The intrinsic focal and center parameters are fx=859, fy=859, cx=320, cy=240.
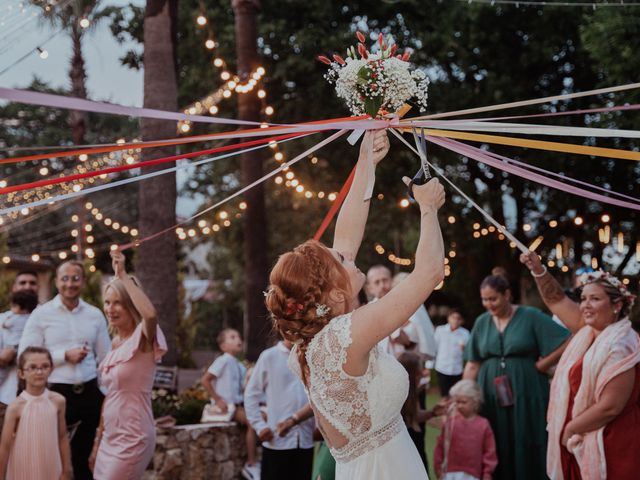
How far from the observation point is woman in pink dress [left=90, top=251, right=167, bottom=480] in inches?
213

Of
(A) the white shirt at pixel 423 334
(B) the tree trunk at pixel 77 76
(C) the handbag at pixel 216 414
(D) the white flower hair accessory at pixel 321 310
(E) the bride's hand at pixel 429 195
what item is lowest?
(C) the handbag at pixel 216 414

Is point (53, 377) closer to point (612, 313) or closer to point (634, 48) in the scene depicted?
point (612, 313)

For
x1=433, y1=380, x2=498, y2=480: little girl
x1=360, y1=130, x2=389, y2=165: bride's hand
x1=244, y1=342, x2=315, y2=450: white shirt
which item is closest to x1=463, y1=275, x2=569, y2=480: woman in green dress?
x1=433, y1=380, x2=498, y2=480: little girl

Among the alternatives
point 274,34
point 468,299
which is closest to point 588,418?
point 274,34

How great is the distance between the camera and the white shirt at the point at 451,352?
12.5 meters

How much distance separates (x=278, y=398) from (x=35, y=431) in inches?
77.0

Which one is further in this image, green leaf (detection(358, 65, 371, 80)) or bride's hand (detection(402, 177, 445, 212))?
green leaf (detection(358, 65, 371, 80))

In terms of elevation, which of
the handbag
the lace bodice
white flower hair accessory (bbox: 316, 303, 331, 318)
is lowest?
the handbag

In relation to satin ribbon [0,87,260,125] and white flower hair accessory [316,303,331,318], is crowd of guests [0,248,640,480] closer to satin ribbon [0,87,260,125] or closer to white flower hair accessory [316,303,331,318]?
white flower hair accessory [316,303,331,318]

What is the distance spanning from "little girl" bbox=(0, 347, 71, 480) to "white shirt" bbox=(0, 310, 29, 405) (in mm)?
967

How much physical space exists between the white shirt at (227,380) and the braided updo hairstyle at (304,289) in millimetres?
5088

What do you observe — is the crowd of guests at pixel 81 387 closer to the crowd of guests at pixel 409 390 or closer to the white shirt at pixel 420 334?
the crowd of guests at pixel 409 390

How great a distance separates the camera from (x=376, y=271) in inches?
245

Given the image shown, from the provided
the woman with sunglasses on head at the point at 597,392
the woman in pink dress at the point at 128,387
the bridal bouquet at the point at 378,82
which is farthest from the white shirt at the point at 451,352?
the bridal bouquet at the point at 378,82
